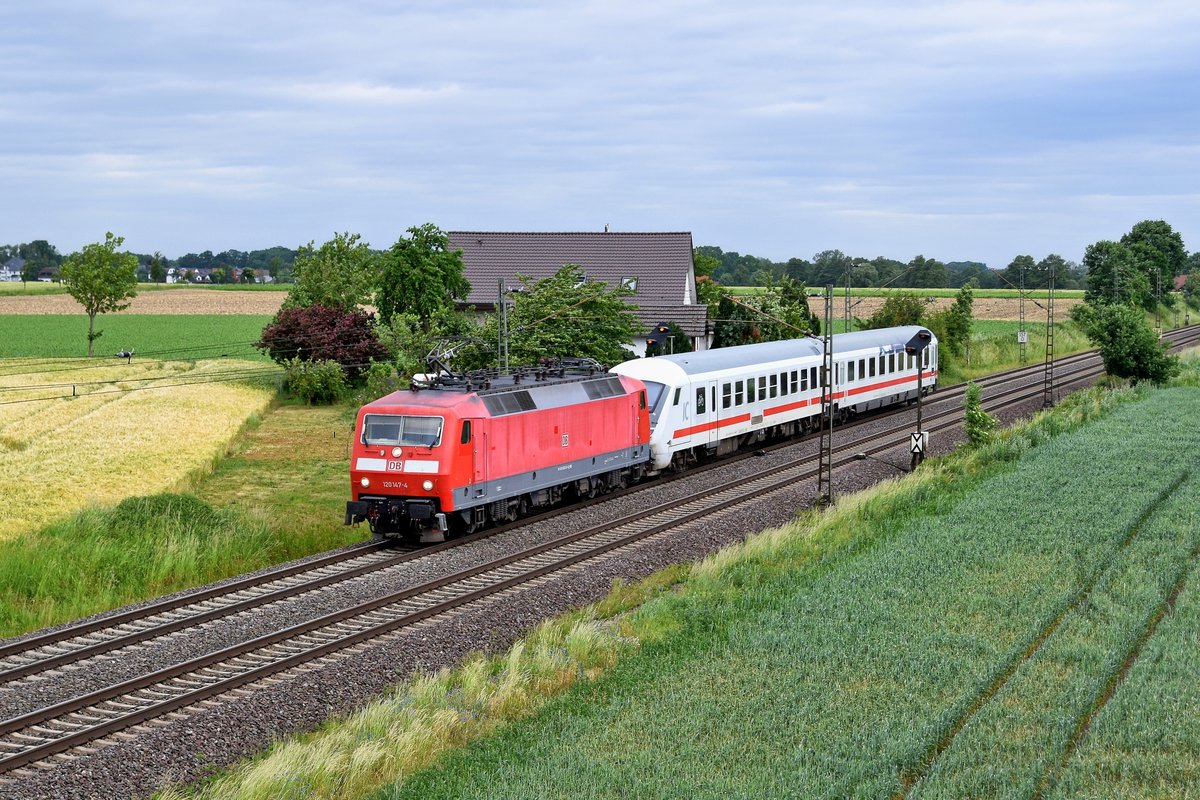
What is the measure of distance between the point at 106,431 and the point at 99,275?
33366 mm

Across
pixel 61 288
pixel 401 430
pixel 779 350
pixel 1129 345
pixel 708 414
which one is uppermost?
pixel 61 288

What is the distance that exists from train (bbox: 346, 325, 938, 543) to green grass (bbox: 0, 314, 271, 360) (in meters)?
46.6

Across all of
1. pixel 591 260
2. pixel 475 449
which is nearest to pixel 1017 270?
pixel 591 260

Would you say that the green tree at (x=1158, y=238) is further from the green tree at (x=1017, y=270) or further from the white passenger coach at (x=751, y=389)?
the white passenger coach at (x=751, y=389)

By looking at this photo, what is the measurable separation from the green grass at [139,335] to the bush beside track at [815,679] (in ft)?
199

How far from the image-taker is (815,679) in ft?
53.9

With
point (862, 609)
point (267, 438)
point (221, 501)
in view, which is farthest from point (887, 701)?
point (267, 438)

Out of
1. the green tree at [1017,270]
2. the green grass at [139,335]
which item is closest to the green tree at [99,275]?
the green grass at [139,335]

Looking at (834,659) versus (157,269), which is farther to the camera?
(157,269)

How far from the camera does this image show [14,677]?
1730 centimetres

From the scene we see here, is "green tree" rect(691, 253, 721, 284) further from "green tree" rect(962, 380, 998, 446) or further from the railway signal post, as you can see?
"green tree" rect(962, 380, 998, 446)

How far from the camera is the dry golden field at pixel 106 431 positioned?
3045 cm

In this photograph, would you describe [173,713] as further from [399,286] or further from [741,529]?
[399,286]

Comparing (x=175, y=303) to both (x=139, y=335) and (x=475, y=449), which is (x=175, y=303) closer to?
(x=139, y=335)
